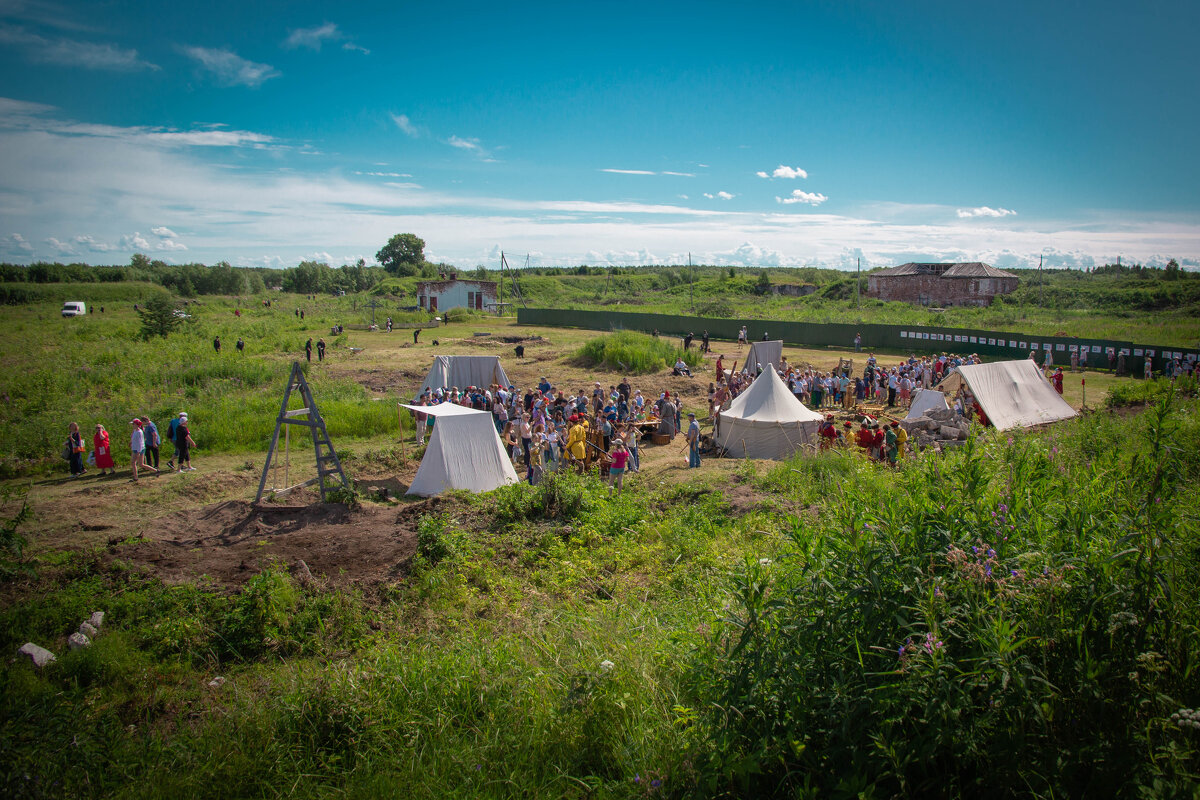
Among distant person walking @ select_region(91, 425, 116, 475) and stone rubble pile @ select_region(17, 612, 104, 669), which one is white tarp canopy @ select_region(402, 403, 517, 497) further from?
distant person walking @ select_region(91, 425, 116, 475)

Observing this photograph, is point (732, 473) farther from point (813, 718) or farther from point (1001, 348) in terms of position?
point (1001, 348)

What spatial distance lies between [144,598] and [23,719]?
286cm

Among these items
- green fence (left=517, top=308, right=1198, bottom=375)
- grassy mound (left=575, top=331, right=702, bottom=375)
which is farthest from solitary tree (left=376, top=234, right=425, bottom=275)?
grassy mound (left=575, top=331, right=702, bottom=375)

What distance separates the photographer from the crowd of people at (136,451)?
44.5 feet

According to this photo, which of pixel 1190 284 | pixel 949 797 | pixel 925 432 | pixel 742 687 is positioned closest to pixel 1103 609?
pixel 949 797

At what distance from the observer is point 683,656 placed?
450 centimetres

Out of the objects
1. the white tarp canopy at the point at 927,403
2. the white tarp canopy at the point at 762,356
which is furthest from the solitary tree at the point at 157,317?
the white tarp canopy at the point at 927,403

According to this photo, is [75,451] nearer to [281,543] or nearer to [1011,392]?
[281,543]

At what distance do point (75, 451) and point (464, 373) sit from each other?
9892 mm

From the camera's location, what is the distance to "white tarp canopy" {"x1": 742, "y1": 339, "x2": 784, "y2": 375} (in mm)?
22500

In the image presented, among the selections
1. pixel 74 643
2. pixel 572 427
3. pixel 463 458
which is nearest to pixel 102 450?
pixel 463 458

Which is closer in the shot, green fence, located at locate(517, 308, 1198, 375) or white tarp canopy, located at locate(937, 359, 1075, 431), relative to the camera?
white tarp canopy, located at locate(937, 359, 1075, 431)

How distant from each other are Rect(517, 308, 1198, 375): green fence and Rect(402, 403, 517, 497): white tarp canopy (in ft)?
73.4

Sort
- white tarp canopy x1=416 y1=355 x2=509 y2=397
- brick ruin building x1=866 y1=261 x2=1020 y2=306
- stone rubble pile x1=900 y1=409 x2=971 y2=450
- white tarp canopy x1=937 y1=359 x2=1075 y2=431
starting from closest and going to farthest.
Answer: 1. stone rubble pile x1=900 y1=409 x2=971 y2=450
2. white tarp canopy x1=937 y1=359 x2=1075 y2=431
3. white tarp canopy x1=416 y1=355 x2=509 y2=397
4. brick ruin building x1=866 y1=261 x2=1020 y2=306
